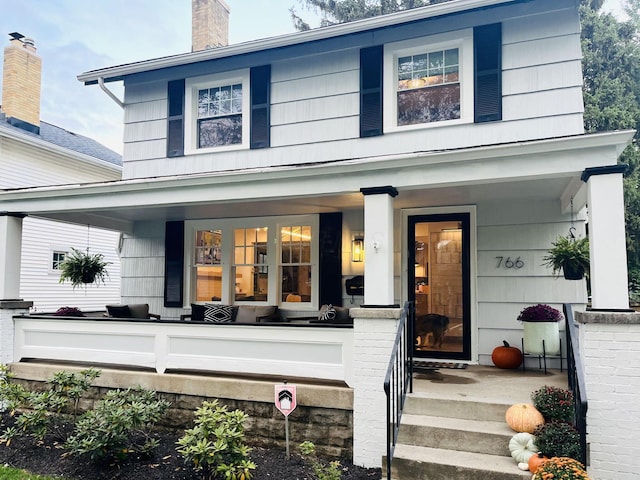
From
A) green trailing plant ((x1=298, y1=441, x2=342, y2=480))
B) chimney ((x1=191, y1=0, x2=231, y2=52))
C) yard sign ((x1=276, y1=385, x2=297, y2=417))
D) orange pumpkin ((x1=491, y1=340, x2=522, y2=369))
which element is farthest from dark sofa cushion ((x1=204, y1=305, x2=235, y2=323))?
chimney ((x1=191, y1=0, x2=231, y2=52))

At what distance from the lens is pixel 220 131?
24.7ft

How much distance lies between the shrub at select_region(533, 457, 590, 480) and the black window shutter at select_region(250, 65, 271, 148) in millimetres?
5316

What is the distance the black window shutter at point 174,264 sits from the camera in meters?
8.20

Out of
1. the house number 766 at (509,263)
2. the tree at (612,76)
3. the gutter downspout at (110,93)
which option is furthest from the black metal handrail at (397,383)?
the tree at (612,76)

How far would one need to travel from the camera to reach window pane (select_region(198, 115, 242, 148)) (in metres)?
7.45

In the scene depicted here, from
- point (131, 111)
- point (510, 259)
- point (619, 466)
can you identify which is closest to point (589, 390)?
point (619, 466)

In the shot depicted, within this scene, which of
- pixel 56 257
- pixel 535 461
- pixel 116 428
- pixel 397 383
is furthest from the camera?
pixel 56 257

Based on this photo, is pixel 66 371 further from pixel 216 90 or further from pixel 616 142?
pixel 616 142

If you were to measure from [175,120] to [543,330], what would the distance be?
5.92 m

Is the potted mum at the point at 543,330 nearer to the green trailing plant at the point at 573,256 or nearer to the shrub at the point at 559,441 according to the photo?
the green trailing plant at the point at 573,256

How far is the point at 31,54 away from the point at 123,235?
723 cm

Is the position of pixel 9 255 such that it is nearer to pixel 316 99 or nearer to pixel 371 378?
pixel 316 99

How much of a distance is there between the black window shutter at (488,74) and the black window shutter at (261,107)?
114 inches

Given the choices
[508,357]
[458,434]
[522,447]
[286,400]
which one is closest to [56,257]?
[286,400]
